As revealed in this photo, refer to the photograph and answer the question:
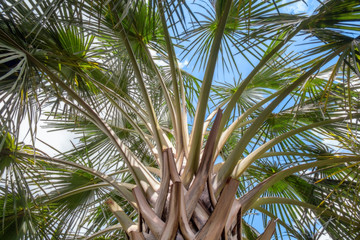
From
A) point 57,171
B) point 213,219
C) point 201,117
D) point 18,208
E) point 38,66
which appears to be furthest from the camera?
point 57,171

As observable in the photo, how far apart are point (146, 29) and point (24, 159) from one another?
1.48m

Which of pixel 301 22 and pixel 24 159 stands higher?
pixel 301 22

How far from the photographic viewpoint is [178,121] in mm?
2410

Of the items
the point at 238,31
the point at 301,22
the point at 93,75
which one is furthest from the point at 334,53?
the point at 93,75

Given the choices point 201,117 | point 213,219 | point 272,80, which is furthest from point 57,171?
point 272,80

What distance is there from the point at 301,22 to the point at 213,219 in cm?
154

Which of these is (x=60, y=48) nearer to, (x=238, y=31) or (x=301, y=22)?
(x=238, y=31)

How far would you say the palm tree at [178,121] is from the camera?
174 cm

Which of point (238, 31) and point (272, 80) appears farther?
point (272, 80)

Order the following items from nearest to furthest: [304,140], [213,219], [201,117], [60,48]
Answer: [213,219] → [201,117] → [60,48] → [304,140]

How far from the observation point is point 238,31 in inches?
115

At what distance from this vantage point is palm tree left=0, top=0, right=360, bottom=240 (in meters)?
1.74

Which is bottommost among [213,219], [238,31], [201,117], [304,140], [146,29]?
[213,219]

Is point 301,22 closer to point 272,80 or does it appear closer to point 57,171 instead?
point 272,80
